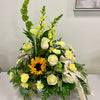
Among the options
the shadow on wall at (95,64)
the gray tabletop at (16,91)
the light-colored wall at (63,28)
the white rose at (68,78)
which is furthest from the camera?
the shadow on wall at (95,64)

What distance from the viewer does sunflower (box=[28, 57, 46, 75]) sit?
25.7 inches

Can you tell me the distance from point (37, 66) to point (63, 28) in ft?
1.53

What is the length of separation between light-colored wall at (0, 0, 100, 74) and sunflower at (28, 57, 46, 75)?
411 mm

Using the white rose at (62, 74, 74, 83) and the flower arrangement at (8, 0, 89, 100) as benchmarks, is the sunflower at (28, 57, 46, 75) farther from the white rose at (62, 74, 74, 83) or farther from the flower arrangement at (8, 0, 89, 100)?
the white rose at (62, 74, 74, 83)

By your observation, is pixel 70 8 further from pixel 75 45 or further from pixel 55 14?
pixel 75 45

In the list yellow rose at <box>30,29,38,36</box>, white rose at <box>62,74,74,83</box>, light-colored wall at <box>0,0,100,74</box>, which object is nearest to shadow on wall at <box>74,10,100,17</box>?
light-colored wall at <box>0,0,100,74</box>

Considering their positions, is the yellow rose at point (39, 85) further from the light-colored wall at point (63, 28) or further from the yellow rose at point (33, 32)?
the light-colored wall at point (63, 28)

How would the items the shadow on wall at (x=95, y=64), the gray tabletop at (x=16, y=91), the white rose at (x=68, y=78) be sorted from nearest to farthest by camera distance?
the white rose at (x=68, y=78) < the gray tabletop at (x=16, y=91) < the shadow on wall at (x=95, y=64)

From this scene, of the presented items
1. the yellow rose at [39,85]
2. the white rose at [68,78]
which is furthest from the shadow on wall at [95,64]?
the yellow rose at [39,85]

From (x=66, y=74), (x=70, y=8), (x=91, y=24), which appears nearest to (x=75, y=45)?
(x=91, y=24)

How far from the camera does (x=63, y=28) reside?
963mm

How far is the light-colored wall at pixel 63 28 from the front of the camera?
2.90ft

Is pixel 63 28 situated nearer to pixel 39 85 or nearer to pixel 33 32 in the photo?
pixel 33 32

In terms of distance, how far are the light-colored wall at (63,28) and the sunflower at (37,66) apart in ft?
1.35
